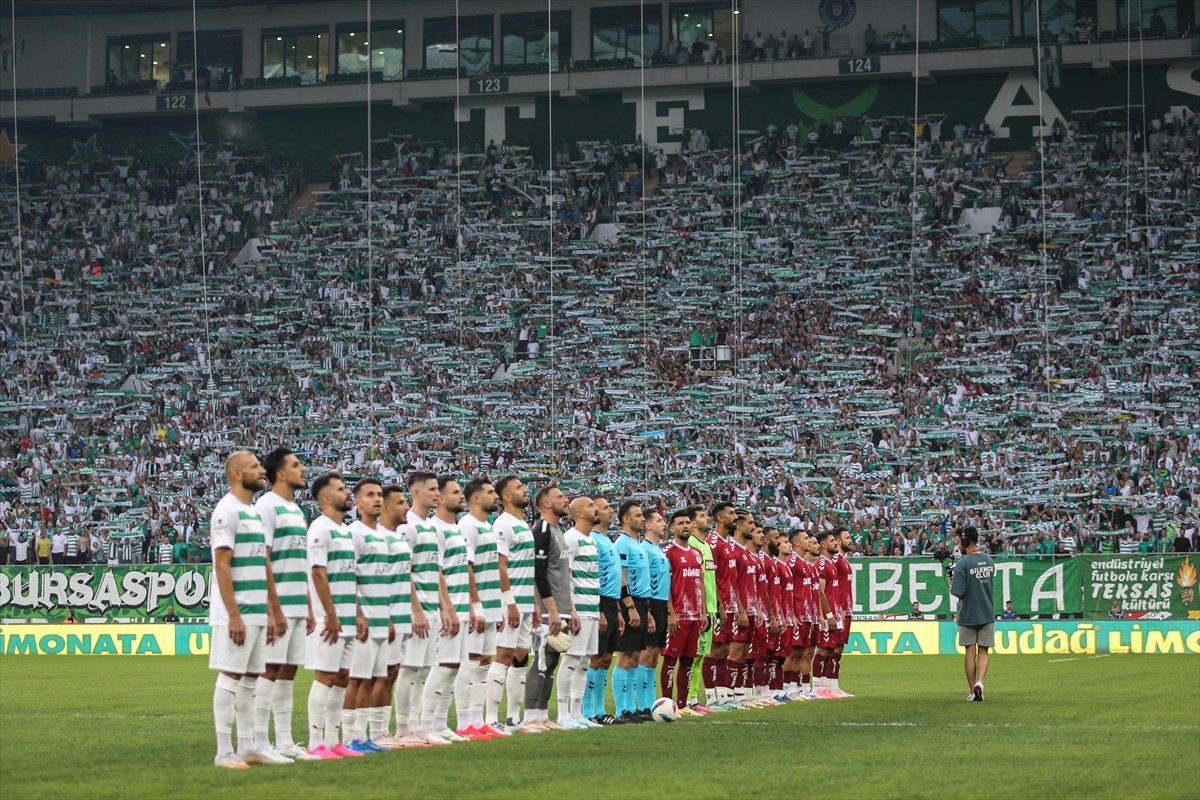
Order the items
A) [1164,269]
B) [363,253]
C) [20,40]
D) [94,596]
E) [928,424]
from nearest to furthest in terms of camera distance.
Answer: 1. [94,596]
2. [928,424]
3. [1164,269]
4. [363,253]
5. [20,40]

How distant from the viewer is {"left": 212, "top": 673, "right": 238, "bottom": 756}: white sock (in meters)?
10.7

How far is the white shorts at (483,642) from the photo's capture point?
13.4 metres

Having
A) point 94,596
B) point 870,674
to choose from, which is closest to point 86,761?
point 870,674

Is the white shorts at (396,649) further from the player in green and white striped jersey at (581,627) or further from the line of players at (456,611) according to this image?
the player in green and white striped jersey at (581,627)

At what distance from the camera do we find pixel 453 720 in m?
16.0

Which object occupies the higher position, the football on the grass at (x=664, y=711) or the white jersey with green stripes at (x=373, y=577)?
the white jersey with green stripes at (x=373, y=577)

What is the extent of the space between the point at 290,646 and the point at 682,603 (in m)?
6.28

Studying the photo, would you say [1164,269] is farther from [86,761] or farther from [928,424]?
[86,761]

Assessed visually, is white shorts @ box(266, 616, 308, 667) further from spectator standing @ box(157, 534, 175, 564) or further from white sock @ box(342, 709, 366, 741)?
spectator standing @ box(157, 534, 175, 564)

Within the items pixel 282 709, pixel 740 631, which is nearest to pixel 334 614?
pixel 282 709

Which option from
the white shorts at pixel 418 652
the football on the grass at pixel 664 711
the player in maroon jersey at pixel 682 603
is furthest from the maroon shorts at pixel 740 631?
the white shorts at pixel 418 652

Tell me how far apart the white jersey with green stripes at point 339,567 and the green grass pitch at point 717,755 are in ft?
3.35

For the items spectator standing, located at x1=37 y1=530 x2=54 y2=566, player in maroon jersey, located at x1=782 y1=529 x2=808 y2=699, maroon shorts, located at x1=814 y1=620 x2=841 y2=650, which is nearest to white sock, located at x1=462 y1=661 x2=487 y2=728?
player in maroon jersey, located at x1=782 y1=529 x2=808 y2=699

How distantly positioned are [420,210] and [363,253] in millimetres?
2087
